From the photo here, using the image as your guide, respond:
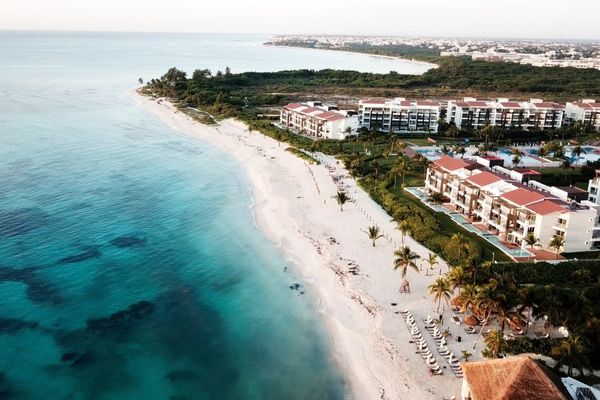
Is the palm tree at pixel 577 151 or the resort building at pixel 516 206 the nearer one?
the resort building at pixel 516 206

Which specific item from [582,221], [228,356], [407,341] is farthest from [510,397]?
[582,221]

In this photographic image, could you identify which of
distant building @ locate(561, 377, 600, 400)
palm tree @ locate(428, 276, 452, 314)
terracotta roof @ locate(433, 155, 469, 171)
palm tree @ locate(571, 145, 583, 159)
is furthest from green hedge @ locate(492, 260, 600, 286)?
palm tree @ locate(571, 145, 583, 159)

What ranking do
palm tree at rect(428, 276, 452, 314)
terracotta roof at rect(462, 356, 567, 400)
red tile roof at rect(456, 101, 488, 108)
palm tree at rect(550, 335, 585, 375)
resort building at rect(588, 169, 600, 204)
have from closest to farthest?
1. terracotta roof at rect(462, 356, 567, 400)
2. palm tree at rect(550, 335, 585, 375)
3. palm tree at rect(428, 276, 452, 314)
4. resort building at rect(588, 169, 600, 204)
5. red tile roof at rect(456, 101, 488, 108)

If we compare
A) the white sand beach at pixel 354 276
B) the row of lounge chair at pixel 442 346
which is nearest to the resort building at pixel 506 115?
the white sand beach at pixel 354 276

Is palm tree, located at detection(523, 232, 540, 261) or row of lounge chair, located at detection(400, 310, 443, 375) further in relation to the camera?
palm tree, located at detection(523, 232, 540, 261)

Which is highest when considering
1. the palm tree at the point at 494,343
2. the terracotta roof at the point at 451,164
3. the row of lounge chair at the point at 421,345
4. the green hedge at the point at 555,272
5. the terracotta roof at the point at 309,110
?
the terracotta roof at the point at 451,164

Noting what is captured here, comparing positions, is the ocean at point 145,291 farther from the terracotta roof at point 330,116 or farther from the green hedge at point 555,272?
the terracotta roof at point 330,116

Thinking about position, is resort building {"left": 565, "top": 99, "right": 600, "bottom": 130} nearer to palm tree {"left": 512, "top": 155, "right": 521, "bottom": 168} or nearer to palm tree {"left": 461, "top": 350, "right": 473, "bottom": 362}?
palm tree {"left": 512, "top": 155, "right": 521, "bottom": 168}
